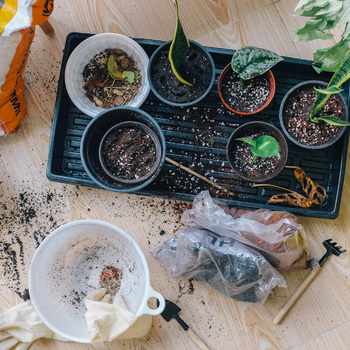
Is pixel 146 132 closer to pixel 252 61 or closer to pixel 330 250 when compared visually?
pixel 252 61

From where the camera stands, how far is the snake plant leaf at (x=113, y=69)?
36.3 inches

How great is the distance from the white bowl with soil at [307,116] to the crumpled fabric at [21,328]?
88cm

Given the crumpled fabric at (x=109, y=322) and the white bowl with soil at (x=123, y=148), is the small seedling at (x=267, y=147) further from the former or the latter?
the crumpled fabric at (x=109, y=322)

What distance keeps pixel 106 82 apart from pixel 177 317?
0.71 meters

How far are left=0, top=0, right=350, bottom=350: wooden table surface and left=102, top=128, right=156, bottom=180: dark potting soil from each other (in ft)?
0.42

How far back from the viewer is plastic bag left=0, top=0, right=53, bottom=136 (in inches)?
30.3

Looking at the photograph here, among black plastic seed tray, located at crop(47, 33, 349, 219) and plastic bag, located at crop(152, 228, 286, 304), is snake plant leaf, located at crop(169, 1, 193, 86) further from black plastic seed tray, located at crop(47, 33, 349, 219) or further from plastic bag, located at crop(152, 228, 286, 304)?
plastic bag, located at crop(152, 228, 286, 304)

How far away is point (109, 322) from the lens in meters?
0.82

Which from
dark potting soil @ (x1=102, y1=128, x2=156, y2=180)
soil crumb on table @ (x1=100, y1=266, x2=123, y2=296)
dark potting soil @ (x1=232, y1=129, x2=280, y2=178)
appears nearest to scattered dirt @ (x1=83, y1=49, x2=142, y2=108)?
dark potting soil @ (x1=102, y1=128, x2=156, y2=180)

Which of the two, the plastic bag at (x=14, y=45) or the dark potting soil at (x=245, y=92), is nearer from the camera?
the plastic bag at (x=14, y=45)

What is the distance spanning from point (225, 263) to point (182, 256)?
4.5 inches

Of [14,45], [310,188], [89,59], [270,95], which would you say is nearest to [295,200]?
[310,188]

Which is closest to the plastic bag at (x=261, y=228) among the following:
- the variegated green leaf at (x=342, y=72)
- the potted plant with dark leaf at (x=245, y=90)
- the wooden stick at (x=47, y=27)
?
the potted plant with dark leaf at (x=245, y=90)

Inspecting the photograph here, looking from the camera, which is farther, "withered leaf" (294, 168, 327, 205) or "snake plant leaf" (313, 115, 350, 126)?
"withered leaf" (294, 168, 327, 205)
